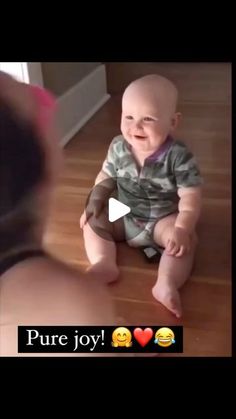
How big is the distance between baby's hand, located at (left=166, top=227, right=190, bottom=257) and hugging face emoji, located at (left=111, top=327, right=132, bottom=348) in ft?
0.36

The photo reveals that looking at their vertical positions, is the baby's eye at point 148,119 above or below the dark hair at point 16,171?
above

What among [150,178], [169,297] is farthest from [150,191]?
[169,297]

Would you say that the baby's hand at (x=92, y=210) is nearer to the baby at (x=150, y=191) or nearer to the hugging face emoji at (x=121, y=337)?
the baby at (x=150, y=191)

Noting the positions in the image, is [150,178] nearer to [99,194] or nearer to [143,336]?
[99,194]

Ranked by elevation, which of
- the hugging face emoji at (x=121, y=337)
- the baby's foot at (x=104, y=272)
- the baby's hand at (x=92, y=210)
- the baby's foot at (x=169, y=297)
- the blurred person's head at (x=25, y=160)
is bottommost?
the hugging face emoji at (x=121, y=337)

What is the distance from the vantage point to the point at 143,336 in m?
0.59

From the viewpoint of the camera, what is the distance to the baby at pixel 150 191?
58 cm

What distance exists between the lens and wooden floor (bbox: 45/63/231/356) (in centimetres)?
58

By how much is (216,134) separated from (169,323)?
8.7 inches

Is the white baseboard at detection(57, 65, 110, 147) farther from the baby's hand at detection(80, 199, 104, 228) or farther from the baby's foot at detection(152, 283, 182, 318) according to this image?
the baby's foot at detection(152, 283, 182, 318)

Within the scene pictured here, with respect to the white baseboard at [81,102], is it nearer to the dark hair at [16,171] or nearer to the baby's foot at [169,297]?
the dark hair at [16,171]

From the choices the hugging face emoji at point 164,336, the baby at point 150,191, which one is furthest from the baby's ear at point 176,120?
the hugging face emoji at point 164,336

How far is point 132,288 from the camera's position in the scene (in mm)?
617
